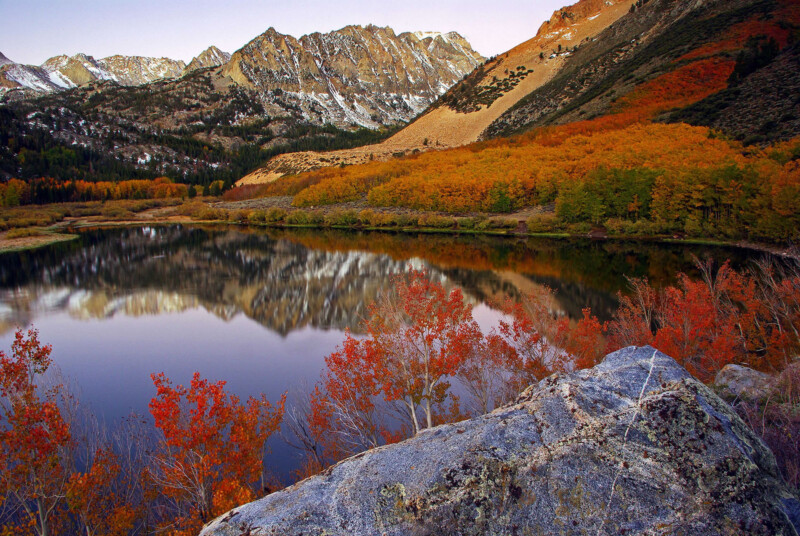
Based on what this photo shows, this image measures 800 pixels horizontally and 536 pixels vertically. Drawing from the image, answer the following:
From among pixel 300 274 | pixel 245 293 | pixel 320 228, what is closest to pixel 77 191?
pixel 320 228

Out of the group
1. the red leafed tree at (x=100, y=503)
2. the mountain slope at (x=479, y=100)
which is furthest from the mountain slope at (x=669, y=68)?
the red leafed tree at (x=100, y=503)

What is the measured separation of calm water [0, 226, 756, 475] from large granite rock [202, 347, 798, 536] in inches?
507

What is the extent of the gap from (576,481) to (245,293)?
43802mm

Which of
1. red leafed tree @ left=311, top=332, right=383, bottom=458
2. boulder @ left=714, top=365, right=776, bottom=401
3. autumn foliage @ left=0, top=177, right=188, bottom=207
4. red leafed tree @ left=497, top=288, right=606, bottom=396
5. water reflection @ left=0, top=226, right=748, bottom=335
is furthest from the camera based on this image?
autumn foliage @ left=0, top=177, right=188, bottom=207

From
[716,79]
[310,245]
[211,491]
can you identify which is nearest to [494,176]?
[310,245]

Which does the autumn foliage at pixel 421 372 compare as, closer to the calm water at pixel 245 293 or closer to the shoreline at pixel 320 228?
the calm water at pixel 245 293

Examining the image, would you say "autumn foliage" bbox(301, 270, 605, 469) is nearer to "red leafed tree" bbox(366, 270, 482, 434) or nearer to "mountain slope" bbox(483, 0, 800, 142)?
"red leafed tree" bbox(366, 270, 482, 434)

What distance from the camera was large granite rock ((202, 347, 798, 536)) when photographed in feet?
14.6

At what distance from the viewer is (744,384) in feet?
37.3

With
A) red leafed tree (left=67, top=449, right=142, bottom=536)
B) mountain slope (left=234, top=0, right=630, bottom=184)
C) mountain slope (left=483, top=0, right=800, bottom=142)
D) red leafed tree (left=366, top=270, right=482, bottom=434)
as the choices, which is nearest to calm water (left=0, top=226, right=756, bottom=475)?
red leafed tree (left=366, top=270, right=482, bottom=434)

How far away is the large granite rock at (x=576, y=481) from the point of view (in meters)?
4.46

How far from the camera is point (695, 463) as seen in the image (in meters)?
4.62

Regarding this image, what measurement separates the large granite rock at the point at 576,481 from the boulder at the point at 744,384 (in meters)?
6.36

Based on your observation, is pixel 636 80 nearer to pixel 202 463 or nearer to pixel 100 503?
pixel 202 463
